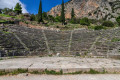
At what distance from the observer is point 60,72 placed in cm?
411

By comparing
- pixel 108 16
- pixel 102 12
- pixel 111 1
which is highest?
pixel 111 1

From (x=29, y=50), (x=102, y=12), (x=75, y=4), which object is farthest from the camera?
(x=75, y=4)

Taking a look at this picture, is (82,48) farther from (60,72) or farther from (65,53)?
(60,72)

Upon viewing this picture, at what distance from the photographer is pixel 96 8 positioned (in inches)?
2729

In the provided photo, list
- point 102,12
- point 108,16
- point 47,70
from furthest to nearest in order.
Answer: point 102,12, point 108,16, point 47,70

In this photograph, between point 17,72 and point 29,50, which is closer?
point 17,72

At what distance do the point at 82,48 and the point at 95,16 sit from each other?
6531 cm

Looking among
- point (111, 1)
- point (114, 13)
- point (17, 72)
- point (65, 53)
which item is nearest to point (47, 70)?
point (17, 72)

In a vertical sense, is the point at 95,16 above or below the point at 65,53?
above

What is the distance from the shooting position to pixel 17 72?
4039 millimetres

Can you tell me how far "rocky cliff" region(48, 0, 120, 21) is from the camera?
6272 cm

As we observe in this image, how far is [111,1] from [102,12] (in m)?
14.5

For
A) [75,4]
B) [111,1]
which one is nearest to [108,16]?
[111,1]

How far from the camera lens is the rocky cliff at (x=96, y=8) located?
62.7 metres
